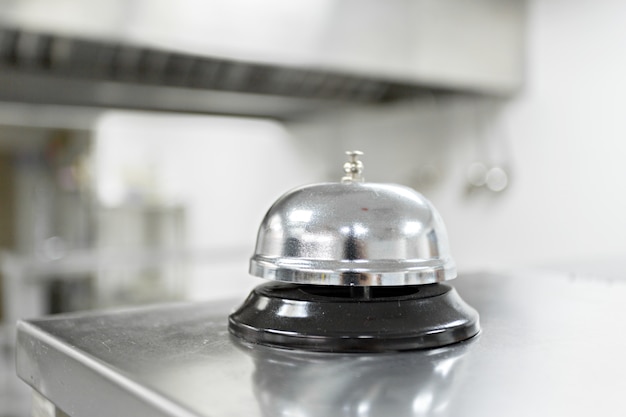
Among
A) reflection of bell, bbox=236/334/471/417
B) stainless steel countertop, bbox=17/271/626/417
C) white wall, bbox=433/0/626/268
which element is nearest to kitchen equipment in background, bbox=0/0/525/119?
white wall, bbox=433/0/626/268

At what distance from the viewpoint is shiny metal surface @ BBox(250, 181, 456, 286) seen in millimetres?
526

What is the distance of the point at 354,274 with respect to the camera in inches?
20.4

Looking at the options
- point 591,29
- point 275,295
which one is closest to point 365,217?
point 275,295

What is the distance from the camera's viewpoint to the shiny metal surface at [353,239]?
1.73 ft

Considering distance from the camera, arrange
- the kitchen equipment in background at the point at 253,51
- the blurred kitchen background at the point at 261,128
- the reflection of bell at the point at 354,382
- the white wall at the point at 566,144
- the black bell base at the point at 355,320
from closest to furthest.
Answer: the reflection of bell at the point at 354,382, the black bell base at the point at 355,320, the kitchen equipment in background at the point at 253,51, the blurred kitchen background at the point at 261,128, the white wall at the point at 566,144

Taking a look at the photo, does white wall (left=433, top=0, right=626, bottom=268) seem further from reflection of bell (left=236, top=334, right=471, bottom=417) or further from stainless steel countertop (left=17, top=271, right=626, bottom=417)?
reflection of bell (left=236, top=334, right=471, bottom=417)

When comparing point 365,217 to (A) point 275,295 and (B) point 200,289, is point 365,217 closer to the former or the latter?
(A) point 275,295

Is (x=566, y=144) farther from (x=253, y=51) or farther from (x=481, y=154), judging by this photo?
(x=253, y=51)

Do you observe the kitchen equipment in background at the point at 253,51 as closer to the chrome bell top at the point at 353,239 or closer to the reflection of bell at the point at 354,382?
the chrome bell top at the point at 353,239

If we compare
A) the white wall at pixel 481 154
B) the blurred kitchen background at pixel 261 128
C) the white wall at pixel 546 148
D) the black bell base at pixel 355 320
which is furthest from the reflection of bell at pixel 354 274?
the white wall at pixel 546 148

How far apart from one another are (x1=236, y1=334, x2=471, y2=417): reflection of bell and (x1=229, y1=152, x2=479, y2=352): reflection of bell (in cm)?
2

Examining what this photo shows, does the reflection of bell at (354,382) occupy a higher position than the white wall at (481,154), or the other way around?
the white wall at (481,154)

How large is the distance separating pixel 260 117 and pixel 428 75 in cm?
119

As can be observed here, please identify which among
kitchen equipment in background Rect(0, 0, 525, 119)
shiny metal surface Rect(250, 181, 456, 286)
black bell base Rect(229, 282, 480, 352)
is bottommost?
black bell base Rect(229, 282, 480, 352)
